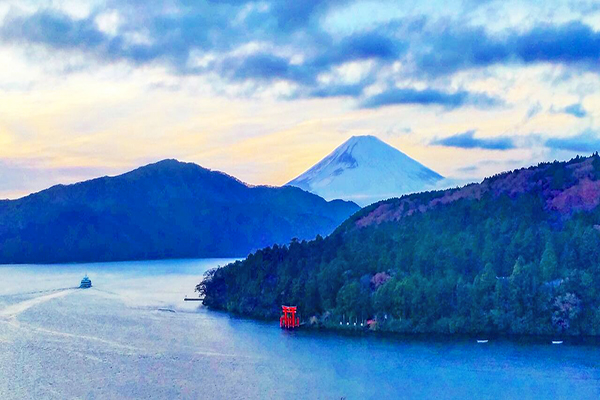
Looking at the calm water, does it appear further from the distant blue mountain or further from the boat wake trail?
the distant blue mountain

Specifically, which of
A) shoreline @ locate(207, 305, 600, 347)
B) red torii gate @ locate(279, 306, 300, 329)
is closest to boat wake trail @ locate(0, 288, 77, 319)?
red torii gate @ locate(279, 306, 300, 329)

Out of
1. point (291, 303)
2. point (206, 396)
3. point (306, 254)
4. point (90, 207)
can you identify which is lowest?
point (206, 396)

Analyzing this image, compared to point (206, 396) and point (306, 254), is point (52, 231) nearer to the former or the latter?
point (306, 254)

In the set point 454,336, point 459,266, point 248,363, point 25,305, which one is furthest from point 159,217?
point 248,363

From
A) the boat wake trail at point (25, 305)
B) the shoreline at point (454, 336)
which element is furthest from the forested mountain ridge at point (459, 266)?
the boat wake trail at point (25, 305)

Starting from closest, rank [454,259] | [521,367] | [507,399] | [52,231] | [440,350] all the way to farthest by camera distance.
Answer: [507,399], [521,367], [440,350], [454,259], [52,231]

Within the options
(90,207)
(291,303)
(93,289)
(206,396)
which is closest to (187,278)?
(93,289)

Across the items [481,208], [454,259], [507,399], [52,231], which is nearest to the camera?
[507,399]
